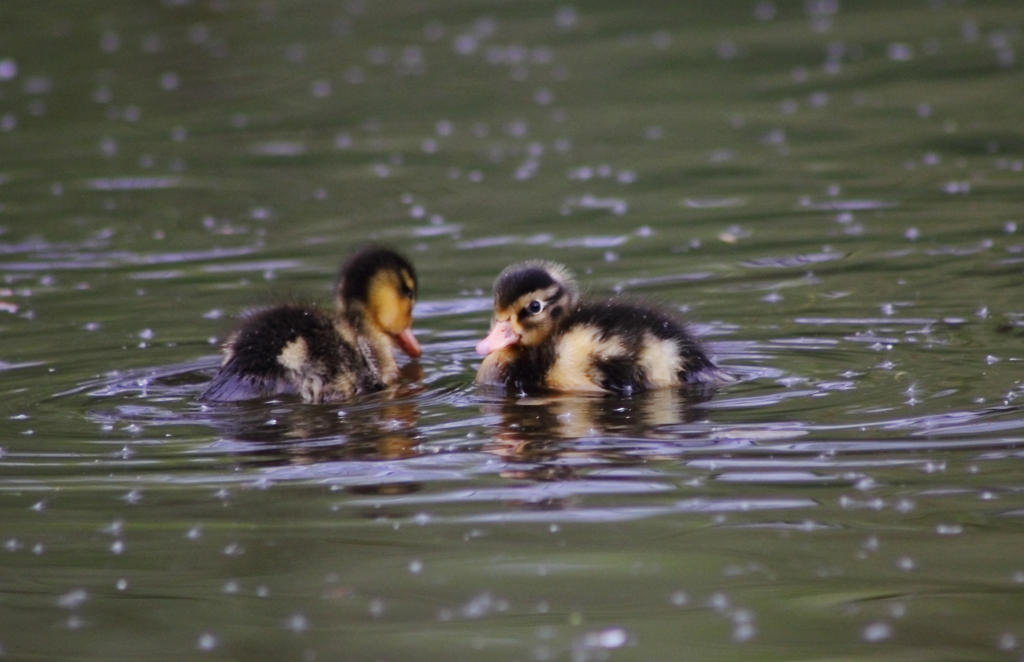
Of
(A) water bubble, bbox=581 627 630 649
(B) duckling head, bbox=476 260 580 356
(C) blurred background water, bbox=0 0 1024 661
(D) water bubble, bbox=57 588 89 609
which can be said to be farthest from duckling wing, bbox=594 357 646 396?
(D) water bubble, bbox=57 588 89 609

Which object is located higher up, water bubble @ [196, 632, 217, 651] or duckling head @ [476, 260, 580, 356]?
duckling head @ [476, 260, 580, 356]

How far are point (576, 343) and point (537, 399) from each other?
11.3 inches

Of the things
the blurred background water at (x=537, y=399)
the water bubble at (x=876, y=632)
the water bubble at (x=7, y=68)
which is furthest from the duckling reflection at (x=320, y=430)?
the water bubble at (x=7, y=68)

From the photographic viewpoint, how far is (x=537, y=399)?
678cm

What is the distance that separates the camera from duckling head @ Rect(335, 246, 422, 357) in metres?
7.59

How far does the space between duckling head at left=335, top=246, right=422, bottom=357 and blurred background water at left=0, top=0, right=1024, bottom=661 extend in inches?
12.0

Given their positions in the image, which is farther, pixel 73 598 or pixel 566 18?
pixel 566 18

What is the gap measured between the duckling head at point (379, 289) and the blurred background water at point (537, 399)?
30 centimetres

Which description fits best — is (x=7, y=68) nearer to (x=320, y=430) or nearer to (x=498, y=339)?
(x=498, y=339)

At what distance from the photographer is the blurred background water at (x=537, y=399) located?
4652 millimetres

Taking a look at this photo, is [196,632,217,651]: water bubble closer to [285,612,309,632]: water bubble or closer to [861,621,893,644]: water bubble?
[285,612,309,632]: water bubble

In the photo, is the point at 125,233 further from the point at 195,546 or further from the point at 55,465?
the point at 195,546

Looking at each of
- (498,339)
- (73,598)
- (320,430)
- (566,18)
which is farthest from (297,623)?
(566,18)

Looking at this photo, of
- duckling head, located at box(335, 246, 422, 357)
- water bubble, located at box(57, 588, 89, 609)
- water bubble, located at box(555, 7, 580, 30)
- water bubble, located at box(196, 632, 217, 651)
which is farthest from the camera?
water bubble, located at box(555, 7, 580, 30)
